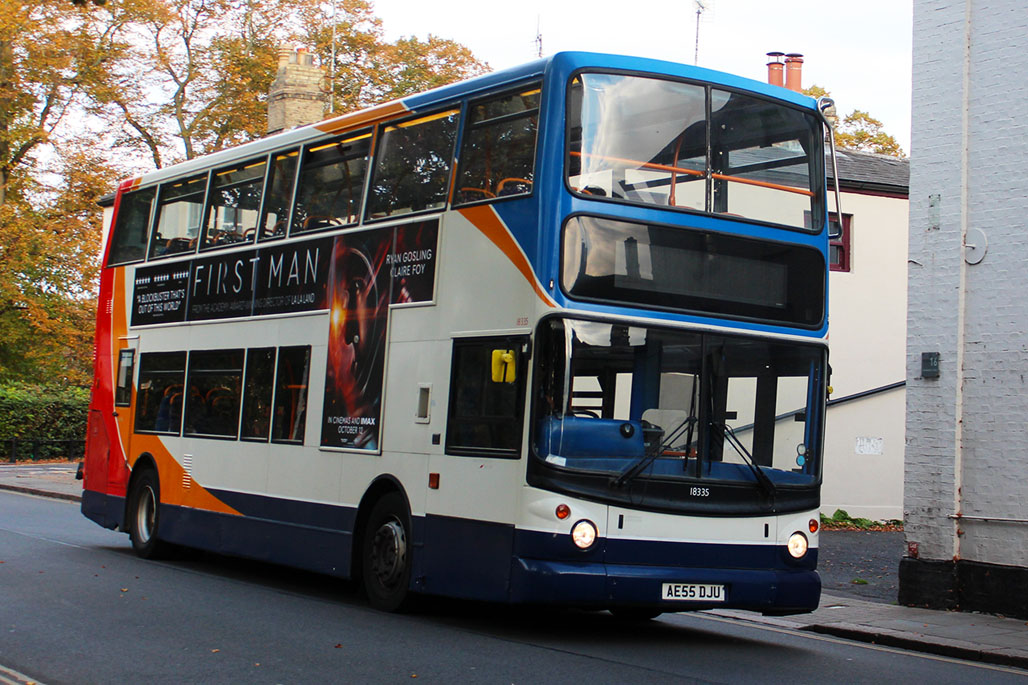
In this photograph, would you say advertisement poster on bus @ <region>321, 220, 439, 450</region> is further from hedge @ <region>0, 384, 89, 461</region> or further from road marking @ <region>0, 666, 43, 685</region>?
hedge @ <region>0, 384, 89, 461</region>

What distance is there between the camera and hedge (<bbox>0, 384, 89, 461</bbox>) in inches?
1636

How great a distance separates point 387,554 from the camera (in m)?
11.4

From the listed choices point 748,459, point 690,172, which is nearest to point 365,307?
point 690,172

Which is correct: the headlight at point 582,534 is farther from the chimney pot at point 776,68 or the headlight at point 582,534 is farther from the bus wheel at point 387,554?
the chimney pot at point 776,68

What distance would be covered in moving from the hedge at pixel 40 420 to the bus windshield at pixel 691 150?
3491 centimetres

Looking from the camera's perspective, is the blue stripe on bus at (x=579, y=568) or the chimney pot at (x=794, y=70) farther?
the chimney pot at (x=794, y=70)

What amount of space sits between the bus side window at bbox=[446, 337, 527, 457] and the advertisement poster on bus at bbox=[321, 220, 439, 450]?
0.88 metres

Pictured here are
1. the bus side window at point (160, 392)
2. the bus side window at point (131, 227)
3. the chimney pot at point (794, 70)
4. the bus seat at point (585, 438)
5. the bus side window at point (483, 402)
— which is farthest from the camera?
the chimney pot at point (794, 70)

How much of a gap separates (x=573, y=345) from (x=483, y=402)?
1102mm

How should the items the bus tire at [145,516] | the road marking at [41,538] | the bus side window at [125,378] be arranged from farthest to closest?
the road marking at [41,538], the bus side window at [125,378], the bus tire at [145,516]

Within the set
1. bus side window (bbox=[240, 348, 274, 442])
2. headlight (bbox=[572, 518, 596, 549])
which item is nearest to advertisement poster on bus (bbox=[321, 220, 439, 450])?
bus side window (bbox=[240, 348, 274, 442])

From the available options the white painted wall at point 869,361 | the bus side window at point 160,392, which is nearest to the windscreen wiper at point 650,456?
the bus side window at point 160,392

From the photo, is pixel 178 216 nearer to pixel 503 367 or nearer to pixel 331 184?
pixel 331 184

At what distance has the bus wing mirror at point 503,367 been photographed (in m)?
9.92
